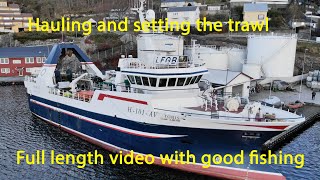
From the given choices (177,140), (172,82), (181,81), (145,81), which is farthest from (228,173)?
(145,81)

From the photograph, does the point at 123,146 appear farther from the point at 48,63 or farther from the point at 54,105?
the point at 48,63

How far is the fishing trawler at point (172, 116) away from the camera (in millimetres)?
16656

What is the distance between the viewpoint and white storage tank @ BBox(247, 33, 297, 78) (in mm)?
39281

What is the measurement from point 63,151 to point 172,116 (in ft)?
28.7

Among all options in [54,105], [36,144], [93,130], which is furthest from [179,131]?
[54,105]

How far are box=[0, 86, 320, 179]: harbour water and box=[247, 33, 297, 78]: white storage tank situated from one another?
13.0 metres

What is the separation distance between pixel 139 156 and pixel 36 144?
822 cm

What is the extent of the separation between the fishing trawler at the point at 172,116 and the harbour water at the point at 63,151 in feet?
3.32

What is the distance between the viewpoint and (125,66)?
20312 mm

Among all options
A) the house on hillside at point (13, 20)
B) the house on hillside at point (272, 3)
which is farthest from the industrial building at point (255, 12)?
the house on hillside at point (13, 20)

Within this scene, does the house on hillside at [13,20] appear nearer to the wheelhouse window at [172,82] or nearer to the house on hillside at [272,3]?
the house on hillside at [272,3]

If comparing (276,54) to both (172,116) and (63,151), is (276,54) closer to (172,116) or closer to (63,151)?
(172,116)

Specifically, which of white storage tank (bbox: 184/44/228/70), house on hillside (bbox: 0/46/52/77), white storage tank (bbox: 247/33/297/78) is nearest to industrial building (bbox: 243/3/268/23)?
white storage tank (bbox: 247/33/297/78)

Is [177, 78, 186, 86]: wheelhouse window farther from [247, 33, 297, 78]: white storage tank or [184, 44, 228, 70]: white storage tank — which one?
[247, 33, 297, 78]: white storage tank
